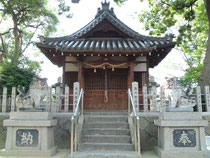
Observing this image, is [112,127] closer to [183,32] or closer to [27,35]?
[183,32]

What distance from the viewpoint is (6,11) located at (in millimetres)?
16844

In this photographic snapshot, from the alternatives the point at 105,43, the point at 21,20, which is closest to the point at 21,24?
the point at 21,20

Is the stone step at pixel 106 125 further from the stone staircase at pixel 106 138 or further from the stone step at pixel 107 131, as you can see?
the stone step at pixel 107 131

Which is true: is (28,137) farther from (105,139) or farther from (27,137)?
(105,139)

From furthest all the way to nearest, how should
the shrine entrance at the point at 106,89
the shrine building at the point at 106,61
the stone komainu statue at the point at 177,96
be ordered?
1. the shrine entrance at the point at 106,89
2. the shrine building at the point at 106,61
3. the stone komainu statue at the point at 177,96

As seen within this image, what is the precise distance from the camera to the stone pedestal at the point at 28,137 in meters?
5.87

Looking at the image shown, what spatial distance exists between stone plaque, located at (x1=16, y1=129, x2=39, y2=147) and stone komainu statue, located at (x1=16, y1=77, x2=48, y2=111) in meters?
0.75

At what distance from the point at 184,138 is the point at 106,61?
6.11 metres

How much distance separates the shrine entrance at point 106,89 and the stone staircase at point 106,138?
2950 mm

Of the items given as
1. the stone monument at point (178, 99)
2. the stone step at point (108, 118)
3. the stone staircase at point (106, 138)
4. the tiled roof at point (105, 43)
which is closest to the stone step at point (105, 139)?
the stone staircase at point (106, 138)

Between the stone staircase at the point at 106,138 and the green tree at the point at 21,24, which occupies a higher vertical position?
the green tree at the point at 21,24

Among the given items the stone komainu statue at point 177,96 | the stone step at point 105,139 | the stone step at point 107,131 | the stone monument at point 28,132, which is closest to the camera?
the stone monument at point 28,132

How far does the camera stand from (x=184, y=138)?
5820 millimetres

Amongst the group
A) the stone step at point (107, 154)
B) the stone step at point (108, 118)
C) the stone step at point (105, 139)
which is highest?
the stone step at point (108, 118)
